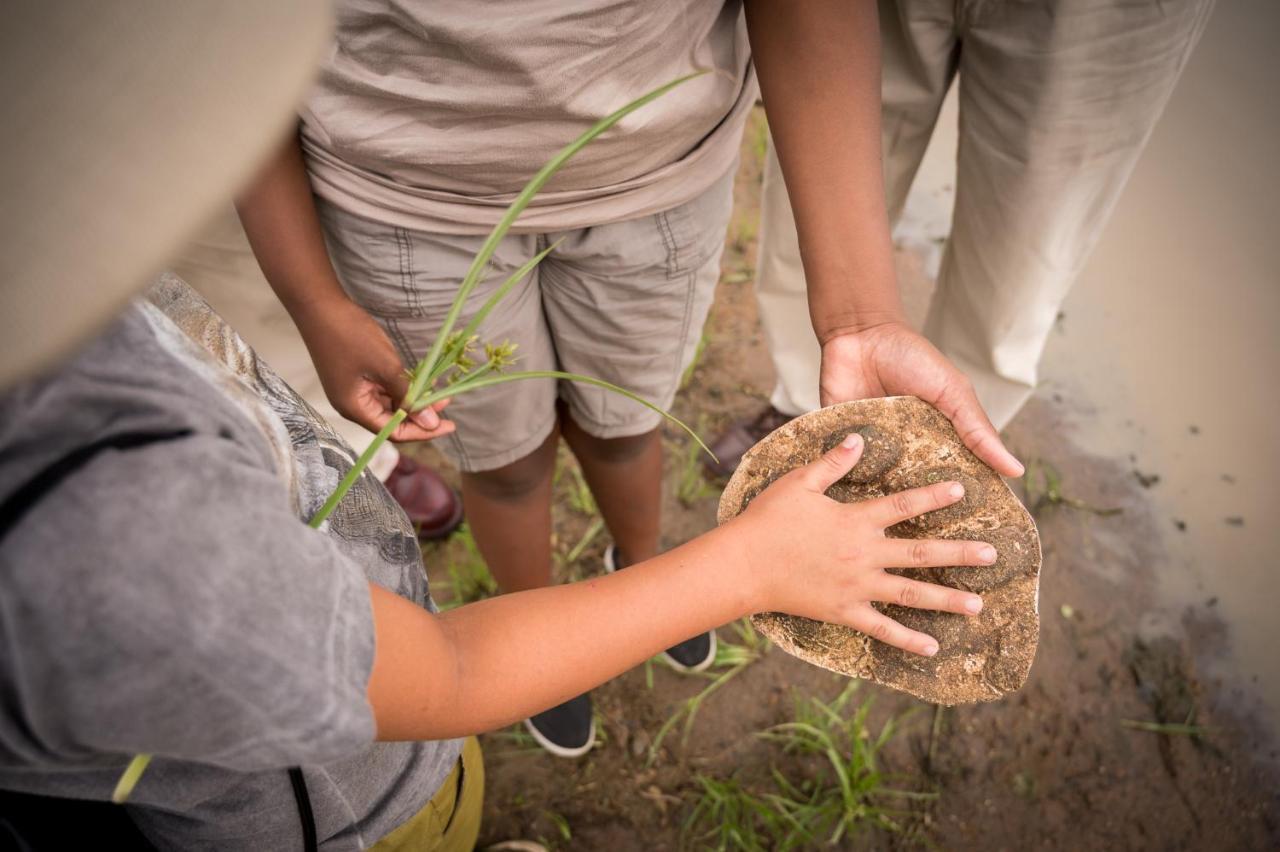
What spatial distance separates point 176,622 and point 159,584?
0.09 ft

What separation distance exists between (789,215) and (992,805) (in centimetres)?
154

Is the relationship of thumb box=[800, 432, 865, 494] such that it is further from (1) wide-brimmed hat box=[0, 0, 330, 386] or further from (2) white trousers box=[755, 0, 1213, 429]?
(2) white trousers box=[755, 0, 1213, 429]

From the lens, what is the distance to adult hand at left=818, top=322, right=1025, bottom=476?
1151mm

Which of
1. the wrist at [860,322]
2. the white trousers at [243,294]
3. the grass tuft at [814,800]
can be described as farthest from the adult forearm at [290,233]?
the grass tuft at [814,800]

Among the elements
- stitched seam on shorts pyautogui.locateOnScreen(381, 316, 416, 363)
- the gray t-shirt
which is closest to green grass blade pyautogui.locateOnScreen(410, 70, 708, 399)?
the gray t-shirt

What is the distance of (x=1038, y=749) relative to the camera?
1.94 metres

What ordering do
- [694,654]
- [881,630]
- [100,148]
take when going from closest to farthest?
[100,148], [881,630], [694,654]

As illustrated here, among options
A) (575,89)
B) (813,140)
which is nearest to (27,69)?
(575,89)

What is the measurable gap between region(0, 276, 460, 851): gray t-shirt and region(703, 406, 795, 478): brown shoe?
6.19ft

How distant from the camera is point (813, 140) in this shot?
1.21 meters

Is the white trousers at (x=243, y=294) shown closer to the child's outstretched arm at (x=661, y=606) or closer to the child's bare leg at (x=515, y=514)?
the child's bare leg at (x=515, y=514)

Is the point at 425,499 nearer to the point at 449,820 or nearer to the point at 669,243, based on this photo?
the point at 449,820

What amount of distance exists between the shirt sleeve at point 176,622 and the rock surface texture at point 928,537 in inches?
28.2

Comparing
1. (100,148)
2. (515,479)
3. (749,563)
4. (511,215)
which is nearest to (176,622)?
(100,148)
